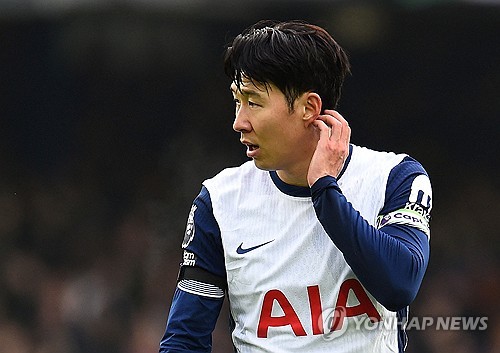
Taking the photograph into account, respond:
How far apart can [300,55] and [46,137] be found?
4.27 metres

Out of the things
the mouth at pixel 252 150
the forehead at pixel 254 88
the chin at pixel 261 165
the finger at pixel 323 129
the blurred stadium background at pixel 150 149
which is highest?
the forehead at pixel 254 88

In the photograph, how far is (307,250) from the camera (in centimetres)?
284

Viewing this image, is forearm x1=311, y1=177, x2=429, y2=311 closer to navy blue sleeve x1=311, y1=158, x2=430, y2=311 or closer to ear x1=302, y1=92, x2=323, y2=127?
navy blue sleeve x1=311, y1=158, x2=430, y2=311

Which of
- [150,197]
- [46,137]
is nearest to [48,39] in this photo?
[46,137]

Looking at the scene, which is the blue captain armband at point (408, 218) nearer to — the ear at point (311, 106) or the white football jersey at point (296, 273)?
the white football jersey at point (296, 273)

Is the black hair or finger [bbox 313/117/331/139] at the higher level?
the black hair

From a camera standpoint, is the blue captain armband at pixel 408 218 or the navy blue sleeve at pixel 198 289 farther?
the navy blue sleeve at pixel 198 289

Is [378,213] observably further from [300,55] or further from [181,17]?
[181,17]

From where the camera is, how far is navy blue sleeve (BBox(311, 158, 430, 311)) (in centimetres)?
259

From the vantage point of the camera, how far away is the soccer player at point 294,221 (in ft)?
9.03

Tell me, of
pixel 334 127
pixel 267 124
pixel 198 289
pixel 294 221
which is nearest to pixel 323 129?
pixel 334 127

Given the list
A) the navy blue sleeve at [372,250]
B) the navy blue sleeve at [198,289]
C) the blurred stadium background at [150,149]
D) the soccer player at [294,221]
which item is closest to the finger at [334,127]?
the soccer player at [294,221]

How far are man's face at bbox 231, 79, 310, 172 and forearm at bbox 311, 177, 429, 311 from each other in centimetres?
19

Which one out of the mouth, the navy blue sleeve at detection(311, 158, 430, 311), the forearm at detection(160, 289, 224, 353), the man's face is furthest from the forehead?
the forearm at detection(160, 289, 224, 353)
